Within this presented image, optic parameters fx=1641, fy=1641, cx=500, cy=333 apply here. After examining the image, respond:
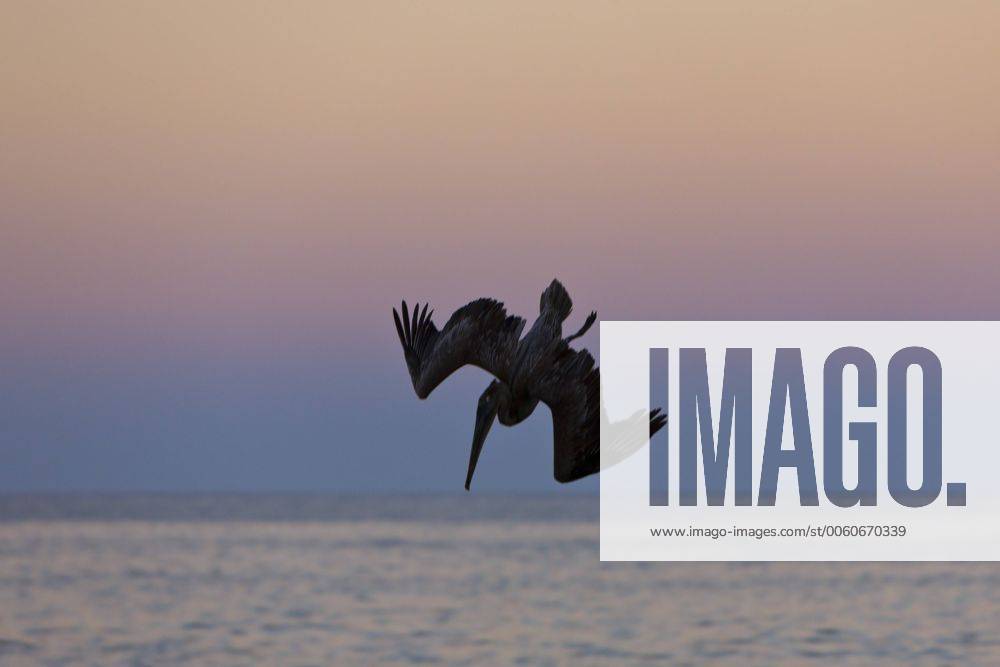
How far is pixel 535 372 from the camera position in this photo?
6.15 m

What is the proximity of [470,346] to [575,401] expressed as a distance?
0.49m

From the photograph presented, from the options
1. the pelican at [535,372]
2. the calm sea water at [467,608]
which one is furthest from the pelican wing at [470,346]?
the calm sea water at [467,608]

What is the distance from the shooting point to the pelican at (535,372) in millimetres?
6035

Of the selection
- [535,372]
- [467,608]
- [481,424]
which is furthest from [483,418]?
[467,608]

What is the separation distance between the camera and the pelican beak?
6.41 m

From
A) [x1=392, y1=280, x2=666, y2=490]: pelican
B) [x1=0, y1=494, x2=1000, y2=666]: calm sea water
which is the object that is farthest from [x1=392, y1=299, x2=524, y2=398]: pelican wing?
[x1=0, y1=494, x2=1000, y2=666]: calm sea water

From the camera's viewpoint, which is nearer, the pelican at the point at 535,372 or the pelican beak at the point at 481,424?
the pelican at the point at 535,372

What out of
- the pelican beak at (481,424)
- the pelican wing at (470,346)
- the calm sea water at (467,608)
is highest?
the pelican wing at (470,346)

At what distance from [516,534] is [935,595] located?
23291mm

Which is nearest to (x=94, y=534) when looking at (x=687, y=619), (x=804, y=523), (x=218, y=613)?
(x=804, y=523)

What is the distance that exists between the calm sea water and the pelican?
1432 centimetres

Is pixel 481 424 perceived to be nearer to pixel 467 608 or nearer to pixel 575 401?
pixel 575 401

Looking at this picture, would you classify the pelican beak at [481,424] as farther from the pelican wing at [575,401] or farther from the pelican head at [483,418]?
the pelican wing at [575,401]

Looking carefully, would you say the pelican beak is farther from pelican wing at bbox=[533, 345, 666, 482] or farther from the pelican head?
pelican wing at bbox=[533, 345, 666, 482]
